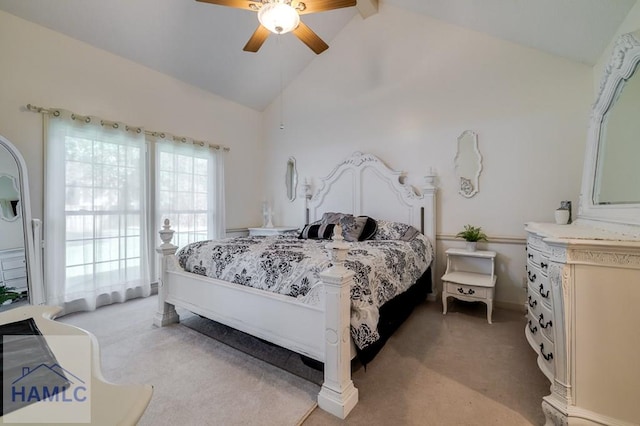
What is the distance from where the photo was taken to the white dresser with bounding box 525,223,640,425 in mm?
1272

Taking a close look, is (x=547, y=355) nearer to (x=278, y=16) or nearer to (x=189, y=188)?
(x=278, y=16)

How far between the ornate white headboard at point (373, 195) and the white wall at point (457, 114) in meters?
0.17

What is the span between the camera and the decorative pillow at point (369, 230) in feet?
Result: 10.6

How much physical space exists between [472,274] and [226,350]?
264cm

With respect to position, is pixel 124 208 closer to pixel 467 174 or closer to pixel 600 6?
pixel 467 174

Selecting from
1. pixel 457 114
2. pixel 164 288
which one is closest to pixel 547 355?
pixel 457 114

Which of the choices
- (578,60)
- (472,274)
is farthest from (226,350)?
(578,60)

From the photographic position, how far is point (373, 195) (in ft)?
12.5

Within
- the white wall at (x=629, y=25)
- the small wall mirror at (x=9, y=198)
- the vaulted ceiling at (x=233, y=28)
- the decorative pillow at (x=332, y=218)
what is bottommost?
the decorative pillow at (x=332, y=218)

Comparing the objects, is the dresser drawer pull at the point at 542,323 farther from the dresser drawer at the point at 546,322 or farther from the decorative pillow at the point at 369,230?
the decorative pillow at the point at 369,230

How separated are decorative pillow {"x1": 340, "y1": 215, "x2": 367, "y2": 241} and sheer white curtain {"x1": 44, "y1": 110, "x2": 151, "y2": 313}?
8.26 feet

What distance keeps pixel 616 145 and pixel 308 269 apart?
2.25 m

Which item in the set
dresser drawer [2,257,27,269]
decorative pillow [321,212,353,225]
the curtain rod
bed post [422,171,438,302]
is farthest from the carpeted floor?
the curtain rod

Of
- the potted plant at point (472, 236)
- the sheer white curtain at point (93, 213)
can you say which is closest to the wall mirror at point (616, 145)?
the potted plant at point (472, 236)
